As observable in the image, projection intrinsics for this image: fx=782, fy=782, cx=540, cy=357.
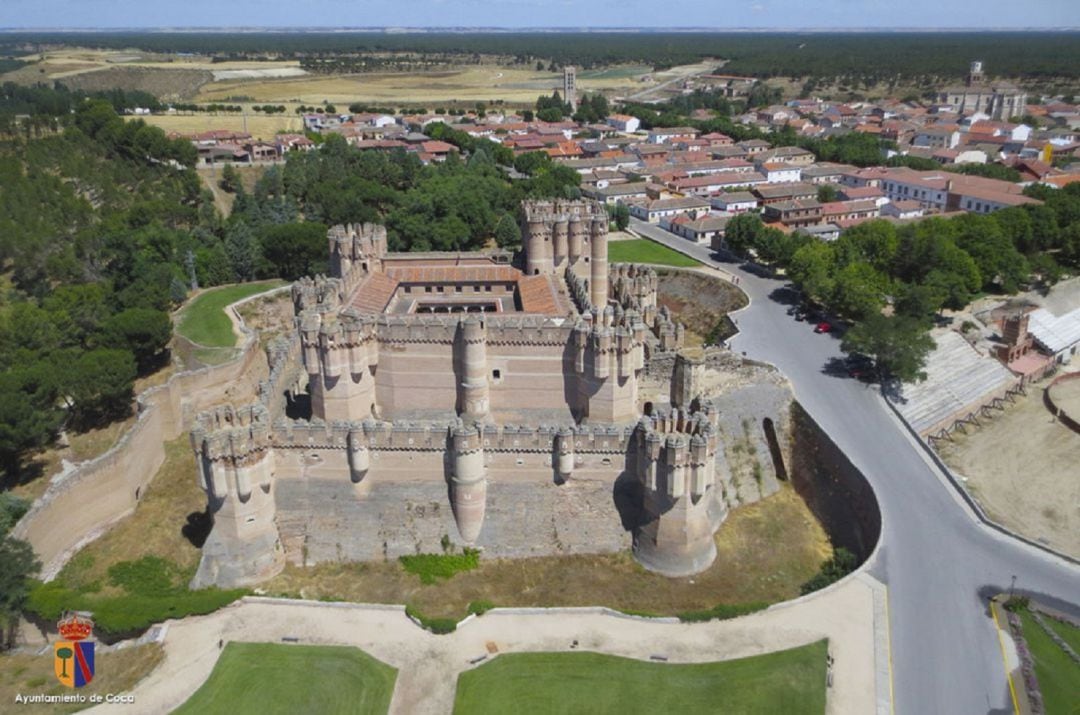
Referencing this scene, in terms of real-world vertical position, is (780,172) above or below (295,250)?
below

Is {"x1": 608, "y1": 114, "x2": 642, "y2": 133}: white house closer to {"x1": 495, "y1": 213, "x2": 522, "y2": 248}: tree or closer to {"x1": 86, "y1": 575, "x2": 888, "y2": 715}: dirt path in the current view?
{"x1": 495, "y1": 213, "x2": 522, "y2": 248}: tree

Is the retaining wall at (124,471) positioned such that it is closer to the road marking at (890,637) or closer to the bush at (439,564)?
the bush at (439,564)

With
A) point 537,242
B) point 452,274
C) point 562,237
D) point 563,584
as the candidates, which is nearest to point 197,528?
point 563,584

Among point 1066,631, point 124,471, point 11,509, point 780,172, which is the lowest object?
point 1066,631

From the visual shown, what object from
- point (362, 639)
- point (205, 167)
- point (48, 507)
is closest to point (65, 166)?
point (205, 167)

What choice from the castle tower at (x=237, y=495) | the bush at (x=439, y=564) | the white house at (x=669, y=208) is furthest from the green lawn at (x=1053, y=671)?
the white house at (x=669, y=208)

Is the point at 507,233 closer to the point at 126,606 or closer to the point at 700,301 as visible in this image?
the point at 700,301

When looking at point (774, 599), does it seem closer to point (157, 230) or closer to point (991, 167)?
point (157, 230)
